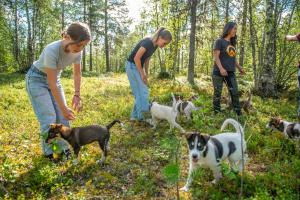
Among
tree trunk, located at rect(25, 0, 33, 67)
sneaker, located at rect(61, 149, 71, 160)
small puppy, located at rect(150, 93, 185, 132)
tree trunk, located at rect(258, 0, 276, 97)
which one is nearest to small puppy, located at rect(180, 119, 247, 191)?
sneaker, located at rect(61, 149, 71, 160)

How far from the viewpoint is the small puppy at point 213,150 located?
4.79m

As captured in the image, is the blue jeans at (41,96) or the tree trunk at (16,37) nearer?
the blue jeans at (41,96)

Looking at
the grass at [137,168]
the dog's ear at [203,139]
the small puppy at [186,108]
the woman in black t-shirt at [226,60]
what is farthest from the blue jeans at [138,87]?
the dog's ear at [203,139]

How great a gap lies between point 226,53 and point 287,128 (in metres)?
2.45

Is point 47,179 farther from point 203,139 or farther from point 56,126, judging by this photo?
point 203,139

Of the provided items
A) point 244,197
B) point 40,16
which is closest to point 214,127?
point 244,197

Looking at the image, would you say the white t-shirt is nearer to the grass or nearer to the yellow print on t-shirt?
the grass

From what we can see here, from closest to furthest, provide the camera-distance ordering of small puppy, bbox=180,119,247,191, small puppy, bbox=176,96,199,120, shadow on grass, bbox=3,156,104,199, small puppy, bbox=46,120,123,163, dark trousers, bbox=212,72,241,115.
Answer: small puppy, bbox=180,119,247,191 < shadow on grass, bbox=3,156,104,199 < small puppy, bbox=46,120,123,163 < dark trousers, bbox=212,72,241,115 < small puppy, bbox=176,96,199,120

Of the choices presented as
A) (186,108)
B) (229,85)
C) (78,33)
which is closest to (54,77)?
(78,33)

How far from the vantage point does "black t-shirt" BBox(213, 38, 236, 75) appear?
8.70 metres

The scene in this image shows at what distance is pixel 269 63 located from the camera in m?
13.0

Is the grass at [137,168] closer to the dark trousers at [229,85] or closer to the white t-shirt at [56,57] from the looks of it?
the dark trousers at [229,85]

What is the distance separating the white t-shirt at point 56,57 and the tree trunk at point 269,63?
9.24 m

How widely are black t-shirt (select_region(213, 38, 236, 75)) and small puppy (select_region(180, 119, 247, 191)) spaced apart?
142 inches
